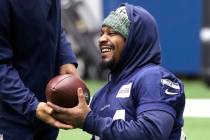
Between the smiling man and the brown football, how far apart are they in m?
0.05

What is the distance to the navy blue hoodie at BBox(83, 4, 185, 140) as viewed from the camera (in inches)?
172

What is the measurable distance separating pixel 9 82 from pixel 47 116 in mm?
341

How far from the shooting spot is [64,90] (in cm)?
464

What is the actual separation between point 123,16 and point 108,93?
0.42 meters

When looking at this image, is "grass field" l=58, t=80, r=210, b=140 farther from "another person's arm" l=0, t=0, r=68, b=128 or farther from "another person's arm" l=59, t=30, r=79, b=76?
"another person's arm" l=0, t=0, r=68, b=128

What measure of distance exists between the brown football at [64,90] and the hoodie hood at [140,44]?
0.27 meters

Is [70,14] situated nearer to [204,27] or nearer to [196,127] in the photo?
[204,27]

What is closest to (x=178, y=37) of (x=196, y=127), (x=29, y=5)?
(x=196, y=127)

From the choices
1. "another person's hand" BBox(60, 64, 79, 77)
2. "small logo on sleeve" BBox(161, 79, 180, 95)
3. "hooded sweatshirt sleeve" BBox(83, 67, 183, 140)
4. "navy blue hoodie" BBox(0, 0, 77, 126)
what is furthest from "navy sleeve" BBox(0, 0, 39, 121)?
"small logo on sleeve" BBox(161, 79, 180, 95)

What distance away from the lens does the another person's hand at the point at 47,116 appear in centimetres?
459

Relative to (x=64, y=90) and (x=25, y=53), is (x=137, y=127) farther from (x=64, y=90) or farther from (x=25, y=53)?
(x=25, y=53)

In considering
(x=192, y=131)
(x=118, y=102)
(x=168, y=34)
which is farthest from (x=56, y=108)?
(x=168, y=34)

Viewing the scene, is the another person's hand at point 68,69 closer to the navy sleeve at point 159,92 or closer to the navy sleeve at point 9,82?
the navy sleeve at point 9,82

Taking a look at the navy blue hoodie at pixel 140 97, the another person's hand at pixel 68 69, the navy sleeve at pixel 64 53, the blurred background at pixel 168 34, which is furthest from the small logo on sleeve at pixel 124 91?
the blurred background at pixel 168 34
